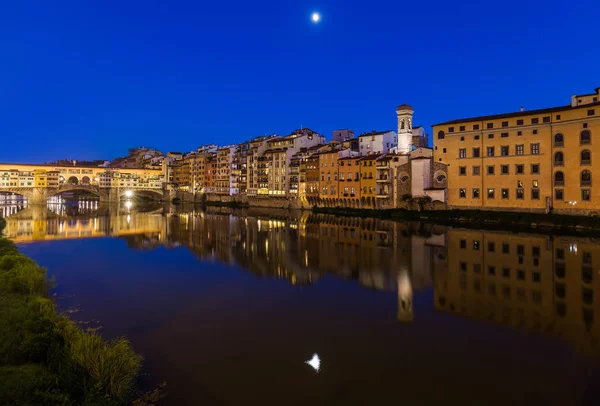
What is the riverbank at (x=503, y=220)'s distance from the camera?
30.2 meters

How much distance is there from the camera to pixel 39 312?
863cm

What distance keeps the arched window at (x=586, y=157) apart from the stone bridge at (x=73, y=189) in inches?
3302

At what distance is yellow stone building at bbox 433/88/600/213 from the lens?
32656 millimetres

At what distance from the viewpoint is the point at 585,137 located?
1281 inches

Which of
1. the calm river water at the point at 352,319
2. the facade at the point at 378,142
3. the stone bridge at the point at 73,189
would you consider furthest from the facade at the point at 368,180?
the stone bridge at the point at 73,189

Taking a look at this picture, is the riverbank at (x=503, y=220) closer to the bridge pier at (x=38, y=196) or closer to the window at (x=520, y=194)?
the window at (x=520, y=194)

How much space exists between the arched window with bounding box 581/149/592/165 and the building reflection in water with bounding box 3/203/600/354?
35.1ft

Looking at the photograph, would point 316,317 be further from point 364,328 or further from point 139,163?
point 139,163

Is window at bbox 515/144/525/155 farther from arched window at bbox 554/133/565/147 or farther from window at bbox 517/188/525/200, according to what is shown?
window at bbox 517/188/525/200

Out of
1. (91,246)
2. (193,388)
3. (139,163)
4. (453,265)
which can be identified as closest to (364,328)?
(193,388)

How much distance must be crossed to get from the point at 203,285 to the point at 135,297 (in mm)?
2495

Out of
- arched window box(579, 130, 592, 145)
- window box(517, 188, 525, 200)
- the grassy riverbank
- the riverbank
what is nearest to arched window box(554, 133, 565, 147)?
arched window box(579, 130, 592, 145)

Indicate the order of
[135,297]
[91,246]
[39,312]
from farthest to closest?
[91,246]
[135,297]
[39,312]

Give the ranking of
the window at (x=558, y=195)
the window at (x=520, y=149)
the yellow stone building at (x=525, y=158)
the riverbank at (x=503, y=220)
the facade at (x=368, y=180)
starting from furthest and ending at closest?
the facade at (x=368, y=180)
the window at (x=520, y=149)
the window at (x=558, y=195)
the yellow stone building at (x=525, y=158)
the riverbank at (x=503, y=220)
